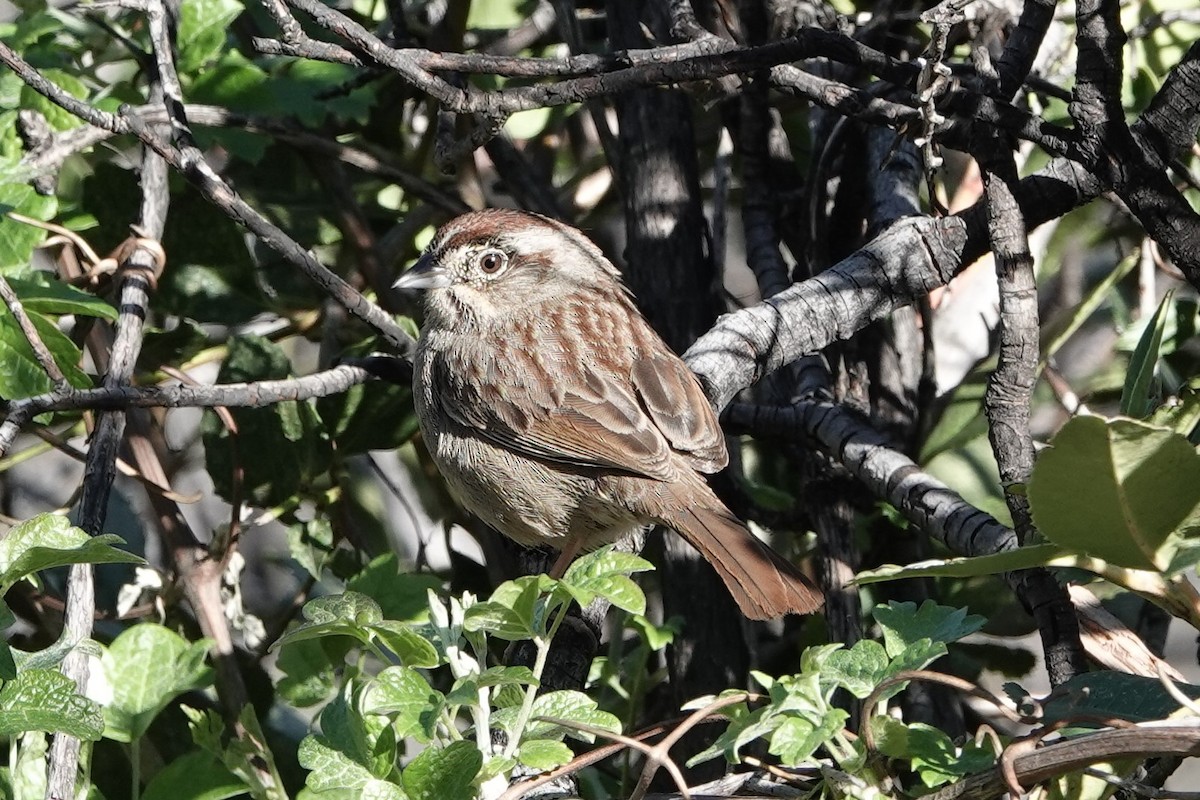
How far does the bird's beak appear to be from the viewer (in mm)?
3145

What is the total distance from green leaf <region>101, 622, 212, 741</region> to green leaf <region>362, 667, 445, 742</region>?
81 cm

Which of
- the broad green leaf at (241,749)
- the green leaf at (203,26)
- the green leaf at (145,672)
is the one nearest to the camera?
the broad green leaf at (241,749)

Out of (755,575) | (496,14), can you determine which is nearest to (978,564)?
(755,575)

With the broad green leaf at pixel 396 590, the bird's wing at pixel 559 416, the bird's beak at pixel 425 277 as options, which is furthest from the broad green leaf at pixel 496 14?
the broad green leaf at pixel 396 590

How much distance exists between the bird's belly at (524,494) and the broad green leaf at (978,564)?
1.64 m

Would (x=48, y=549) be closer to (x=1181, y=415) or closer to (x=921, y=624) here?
(x=921, y=624)

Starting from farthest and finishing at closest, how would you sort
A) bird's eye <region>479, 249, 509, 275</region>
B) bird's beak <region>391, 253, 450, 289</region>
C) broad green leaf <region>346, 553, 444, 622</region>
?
bird's eye <region>479, 249, 509, 275</region>
bird's beak <region>391, 253, 450, 289</region>
broad green leaf <region>346, 553, 444, 622</region>

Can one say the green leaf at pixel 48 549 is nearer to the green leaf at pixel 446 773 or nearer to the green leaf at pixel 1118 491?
the green leaf at pixel 446 773

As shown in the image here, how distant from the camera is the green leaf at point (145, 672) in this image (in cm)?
203

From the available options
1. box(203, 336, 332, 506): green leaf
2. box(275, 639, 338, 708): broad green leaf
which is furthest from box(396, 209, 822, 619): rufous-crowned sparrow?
box(275, 639, 338, 708): broad green leaf

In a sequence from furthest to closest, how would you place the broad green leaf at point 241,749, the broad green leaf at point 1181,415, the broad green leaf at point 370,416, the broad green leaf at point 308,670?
the broad green leaf at point 370,416 → the broad green leaf at point 308,670 → the broad green leaf at point 241,749 → the broad green leaf at point 1181,415

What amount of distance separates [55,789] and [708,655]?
56.8 inches

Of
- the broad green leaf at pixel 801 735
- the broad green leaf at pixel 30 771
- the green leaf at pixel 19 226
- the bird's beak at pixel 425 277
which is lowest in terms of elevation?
the broad green leaf at pixel 801 735

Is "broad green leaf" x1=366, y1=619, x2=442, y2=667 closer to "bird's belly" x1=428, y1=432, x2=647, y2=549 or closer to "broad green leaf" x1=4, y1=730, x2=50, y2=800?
"broad green leaf" x1=4, y1=730, x2=50, y2=800
